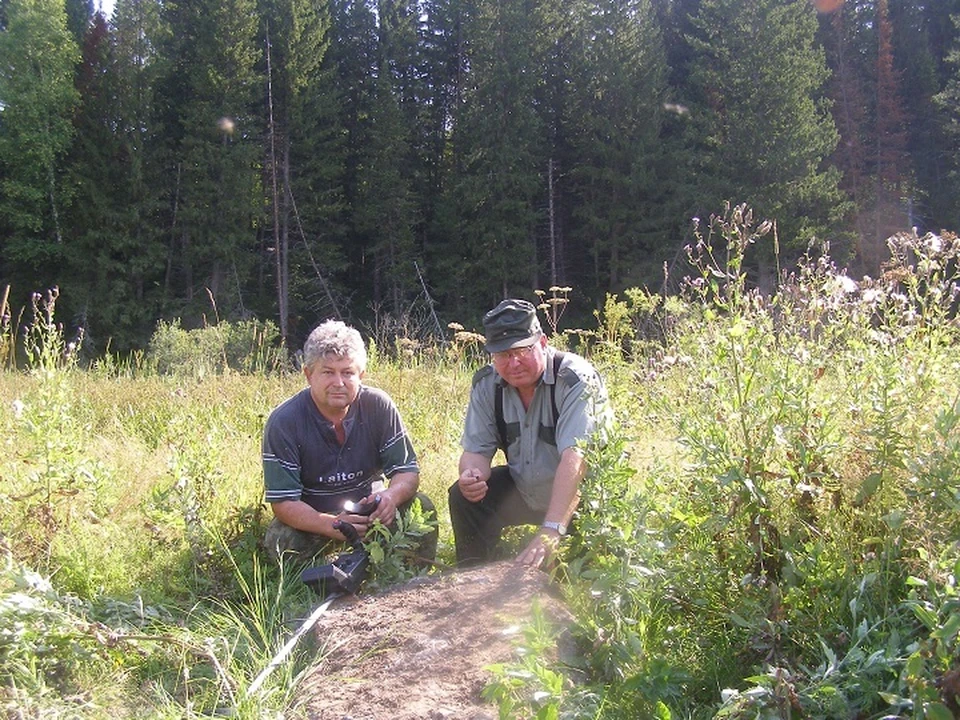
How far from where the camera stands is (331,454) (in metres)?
3.78

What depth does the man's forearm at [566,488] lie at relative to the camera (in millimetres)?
3006

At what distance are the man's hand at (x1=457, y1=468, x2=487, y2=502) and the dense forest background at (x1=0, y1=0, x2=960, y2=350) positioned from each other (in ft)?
65.3

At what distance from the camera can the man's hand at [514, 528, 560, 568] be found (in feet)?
9.20

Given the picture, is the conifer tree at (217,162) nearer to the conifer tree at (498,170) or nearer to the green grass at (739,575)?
the conifer tree at (498,170)

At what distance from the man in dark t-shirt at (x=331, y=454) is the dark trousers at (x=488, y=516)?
0.15m

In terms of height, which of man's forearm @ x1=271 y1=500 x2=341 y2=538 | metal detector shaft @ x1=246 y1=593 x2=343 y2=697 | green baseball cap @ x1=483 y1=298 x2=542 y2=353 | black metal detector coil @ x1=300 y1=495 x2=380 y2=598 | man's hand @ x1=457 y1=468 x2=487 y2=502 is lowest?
metal detector shaft @ x1=246 y1=593 x2=343 y2=697

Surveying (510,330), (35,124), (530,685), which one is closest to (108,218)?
(35,124)

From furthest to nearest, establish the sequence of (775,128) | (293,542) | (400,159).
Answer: (400,159), (775,128), (293,542)

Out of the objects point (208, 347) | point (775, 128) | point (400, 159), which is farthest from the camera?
point (400, 159)

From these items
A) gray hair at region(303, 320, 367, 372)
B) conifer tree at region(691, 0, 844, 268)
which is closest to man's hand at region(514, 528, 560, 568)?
gray hair at region(303, 320, 367, 372)

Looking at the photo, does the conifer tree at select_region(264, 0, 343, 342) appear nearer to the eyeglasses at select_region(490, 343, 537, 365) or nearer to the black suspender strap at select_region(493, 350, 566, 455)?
the black suspender strap at select_region(493, 350, 566, 455)

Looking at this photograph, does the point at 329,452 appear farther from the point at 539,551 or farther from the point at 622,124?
the point at 622,124

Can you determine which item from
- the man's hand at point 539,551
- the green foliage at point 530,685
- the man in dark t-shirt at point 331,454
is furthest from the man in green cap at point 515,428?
the green foliage at point 530,685

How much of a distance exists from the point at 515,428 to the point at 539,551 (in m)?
0.94
